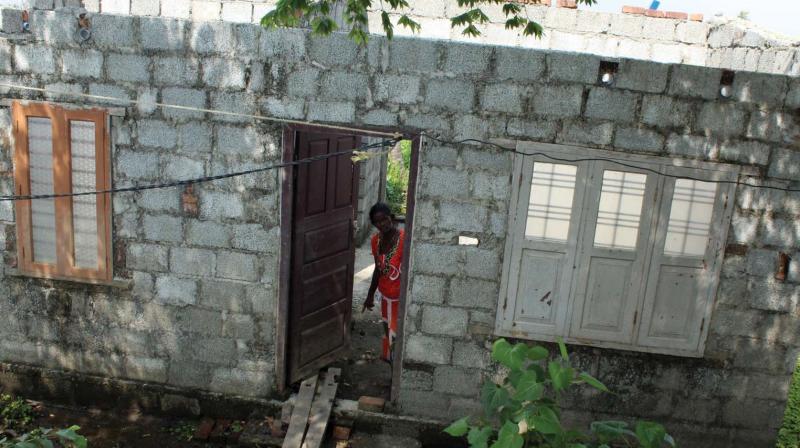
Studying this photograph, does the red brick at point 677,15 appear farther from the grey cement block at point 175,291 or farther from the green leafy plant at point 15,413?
the green leafy plant at point 15,413

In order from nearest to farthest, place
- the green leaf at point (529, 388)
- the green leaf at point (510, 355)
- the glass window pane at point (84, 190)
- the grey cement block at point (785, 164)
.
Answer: the green leaf at point (529, 388) → the green leaf at point (510, 355) → the grey cement block at point (785, 164) → the glass window pane at point (84, 190)

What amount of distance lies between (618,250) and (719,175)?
0.89m

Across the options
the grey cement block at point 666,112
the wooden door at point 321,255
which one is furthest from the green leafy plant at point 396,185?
the grey cement block at point 666,112

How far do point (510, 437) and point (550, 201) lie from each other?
203 centimetres

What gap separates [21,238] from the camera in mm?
5082

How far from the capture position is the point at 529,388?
3.20 meters

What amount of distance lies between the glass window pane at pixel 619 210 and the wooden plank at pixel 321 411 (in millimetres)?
2541

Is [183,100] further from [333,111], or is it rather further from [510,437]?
[510,437]

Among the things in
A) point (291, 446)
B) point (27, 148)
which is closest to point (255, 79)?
point (27, 148)

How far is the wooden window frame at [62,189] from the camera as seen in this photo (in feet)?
15.7

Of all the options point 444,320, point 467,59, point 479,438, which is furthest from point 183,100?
point 479,438

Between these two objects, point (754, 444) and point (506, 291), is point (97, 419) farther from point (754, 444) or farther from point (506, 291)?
point (754, 444)

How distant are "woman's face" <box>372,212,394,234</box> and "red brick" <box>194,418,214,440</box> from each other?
2.18 m

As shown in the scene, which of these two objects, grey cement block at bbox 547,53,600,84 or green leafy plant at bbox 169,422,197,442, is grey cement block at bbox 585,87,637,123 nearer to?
grey cement block at bbox 547,53,600,84
